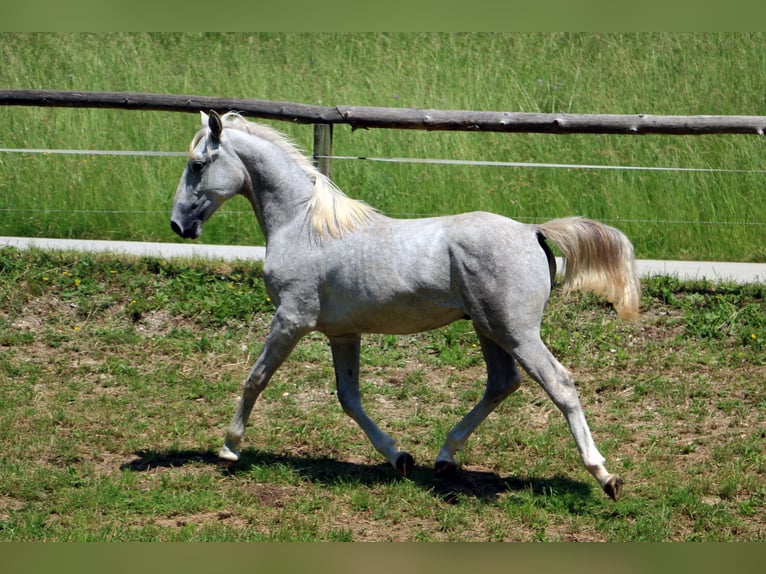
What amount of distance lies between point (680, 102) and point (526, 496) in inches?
372

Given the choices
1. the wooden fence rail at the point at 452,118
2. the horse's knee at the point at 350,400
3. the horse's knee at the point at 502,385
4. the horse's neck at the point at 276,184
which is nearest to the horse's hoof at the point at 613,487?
the horse's knee at the point at 502,385

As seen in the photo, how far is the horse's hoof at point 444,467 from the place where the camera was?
5.73 m

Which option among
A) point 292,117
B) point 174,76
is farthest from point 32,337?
point 174,76

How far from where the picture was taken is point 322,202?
5.84 m

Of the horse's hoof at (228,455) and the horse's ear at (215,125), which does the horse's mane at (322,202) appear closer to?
the horse's ear at (215,125)

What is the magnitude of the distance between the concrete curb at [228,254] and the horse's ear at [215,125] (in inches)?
145

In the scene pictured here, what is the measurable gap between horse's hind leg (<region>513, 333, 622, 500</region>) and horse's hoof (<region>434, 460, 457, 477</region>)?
0.90 metres

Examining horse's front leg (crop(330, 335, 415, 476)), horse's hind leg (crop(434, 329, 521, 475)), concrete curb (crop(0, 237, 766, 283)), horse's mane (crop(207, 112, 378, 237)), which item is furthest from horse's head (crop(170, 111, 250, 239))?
concrete curb (crop(0, 237, 766, 283))

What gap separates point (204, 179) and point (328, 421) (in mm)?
2087

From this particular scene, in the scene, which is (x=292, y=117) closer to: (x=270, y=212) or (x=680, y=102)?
(x=270, y=212)

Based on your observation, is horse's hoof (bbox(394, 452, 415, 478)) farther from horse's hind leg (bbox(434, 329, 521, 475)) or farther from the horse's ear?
the horse's ear

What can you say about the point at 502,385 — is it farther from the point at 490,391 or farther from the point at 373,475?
the point at 373,475

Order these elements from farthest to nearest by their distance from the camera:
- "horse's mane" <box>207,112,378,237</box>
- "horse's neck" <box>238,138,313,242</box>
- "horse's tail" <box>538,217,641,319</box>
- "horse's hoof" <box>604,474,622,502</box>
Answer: "horse's neck" <box>238,138,313,242</box>
"horse's mane" <box>207,112,378,237</box>
"horse's tail" <box>538,217,641,319</box>
"horse's hoof" <box>604,474,622,502</box>

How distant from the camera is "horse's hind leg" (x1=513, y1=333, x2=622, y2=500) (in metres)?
5.14
